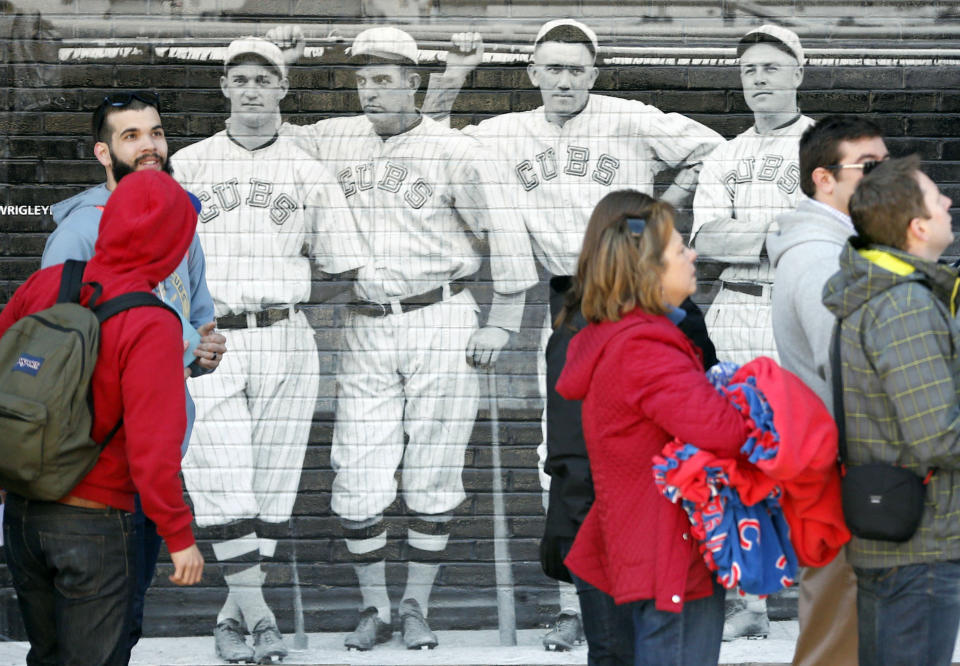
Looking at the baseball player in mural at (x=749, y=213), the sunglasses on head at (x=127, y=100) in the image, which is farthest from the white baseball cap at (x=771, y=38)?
the sunglasses on head at (x=127, y=100)

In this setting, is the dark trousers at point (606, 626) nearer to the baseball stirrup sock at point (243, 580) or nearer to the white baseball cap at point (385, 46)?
the baseball stirrup sock at point (243, 580)

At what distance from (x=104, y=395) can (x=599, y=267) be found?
1375 millimetres

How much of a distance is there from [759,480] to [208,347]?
6.42 ft

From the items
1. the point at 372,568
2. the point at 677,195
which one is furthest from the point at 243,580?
the point at 677,195

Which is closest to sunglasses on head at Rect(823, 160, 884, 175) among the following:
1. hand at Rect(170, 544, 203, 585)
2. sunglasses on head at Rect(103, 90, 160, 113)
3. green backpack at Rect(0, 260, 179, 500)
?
green backpack at Rect(0, 260, 179, 500)

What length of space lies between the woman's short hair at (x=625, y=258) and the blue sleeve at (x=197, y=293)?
1.72m

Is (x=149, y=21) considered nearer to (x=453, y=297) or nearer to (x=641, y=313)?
(x=453, y=297)

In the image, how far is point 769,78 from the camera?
17.2 feet

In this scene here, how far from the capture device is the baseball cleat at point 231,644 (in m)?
5.18

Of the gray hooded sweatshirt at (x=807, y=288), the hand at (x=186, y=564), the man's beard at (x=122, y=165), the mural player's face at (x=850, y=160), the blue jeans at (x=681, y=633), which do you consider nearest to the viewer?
the blue jeans at (x=681, y=633)

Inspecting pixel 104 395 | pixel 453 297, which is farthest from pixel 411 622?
pixel 104 395

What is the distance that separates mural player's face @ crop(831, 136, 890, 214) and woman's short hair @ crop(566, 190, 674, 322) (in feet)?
2.64

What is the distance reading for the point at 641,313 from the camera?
296 cm

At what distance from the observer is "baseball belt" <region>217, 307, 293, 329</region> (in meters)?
5.25
